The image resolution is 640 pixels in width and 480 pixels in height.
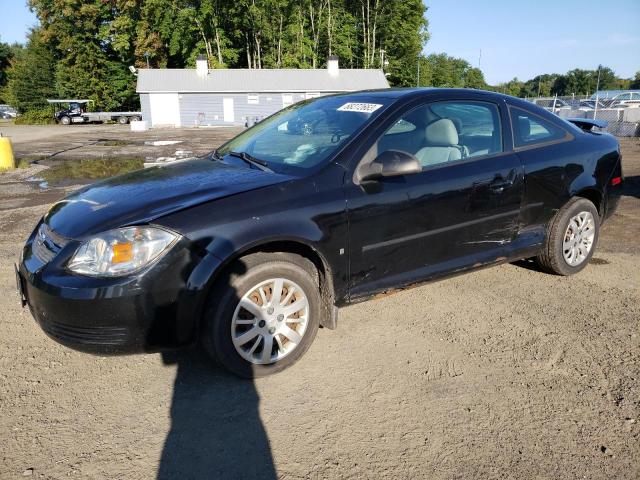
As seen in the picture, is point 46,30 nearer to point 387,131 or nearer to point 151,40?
point 151,40

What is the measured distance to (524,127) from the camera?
13.8 ft

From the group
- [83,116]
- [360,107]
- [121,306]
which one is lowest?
[121,306]

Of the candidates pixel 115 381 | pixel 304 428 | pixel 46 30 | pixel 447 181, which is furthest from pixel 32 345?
pixel 46 30

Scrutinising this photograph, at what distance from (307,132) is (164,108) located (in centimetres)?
4125

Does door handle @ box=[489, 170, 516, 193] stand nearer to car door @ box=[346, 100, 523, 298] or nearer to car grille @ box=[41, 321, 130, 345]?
car door @ box=[346, 100, 523, 298]

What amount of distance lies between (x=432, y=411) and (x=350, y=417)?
444 millimetres

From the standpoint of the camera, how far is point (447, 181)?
11.9 ft

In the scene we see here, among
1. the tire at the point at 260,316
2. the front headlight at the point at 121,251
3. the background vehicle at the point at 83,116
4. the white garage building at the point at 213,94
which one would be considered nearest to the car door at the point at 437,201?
the tire at the point at 260,316

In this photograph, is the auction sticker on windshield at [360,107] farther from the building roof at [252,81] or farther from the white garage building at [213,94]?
the building roof at [252,81]

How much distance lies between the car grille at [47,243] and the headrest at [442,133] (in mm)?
2516

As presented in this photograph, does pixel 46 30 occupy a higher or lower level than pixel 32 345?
higher

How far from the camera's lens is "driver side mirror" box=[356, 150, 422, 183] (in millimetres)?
3219

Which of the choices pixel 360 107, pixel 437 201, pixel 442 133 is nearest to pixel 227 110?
pixel 360 107

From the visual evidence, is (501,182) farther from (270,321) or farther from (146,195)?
(146,195)
